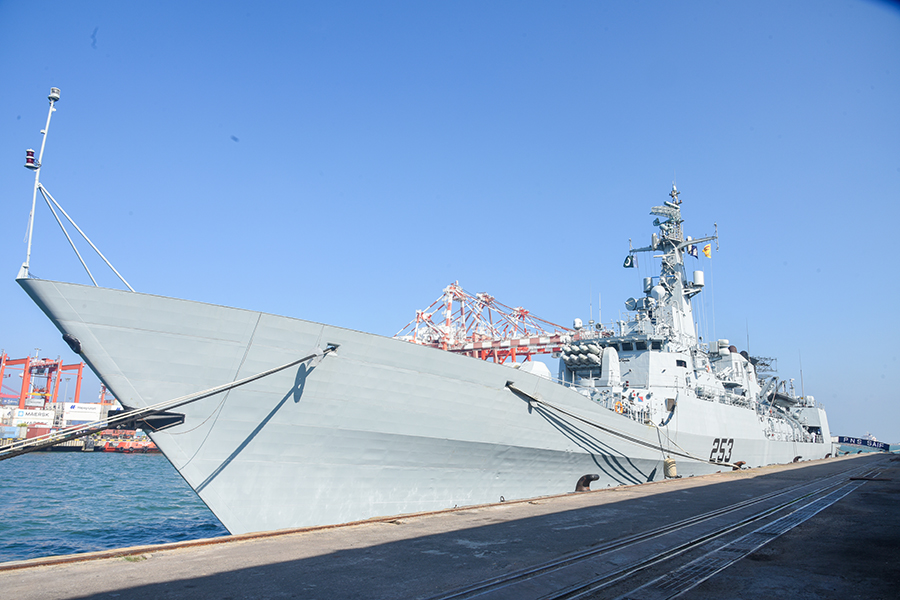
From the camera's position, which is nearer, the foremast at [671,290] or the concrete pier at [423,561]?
the concrete pier at [423,561]

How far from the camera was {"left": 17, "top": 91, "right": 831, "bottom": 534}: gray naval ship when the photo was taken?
7.86 metres


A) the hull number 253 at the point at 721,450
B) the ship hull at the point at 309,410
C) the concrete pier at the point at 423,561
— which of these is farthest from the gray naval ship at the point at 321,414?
the hull number 253 at the point at 721,450

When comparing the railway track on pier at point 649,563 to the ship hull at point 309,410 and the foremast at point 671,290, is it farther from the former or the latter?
the foremast at point 671,290

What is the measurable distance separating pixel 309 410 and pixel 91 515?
42.4ft

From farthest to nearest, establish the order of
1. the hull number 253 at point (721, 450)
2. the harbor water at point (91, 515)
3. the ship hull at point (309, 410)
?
the hull number 253 at point (721, 450) < the harbor water at point (91, 515) < the ship hull at point (309, 410)

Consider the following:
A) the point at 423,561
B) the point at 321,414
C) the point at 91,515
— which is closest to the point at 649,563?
the point at 423,561

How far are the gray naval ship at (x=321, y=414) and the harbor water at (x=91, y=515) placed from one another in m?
6.45

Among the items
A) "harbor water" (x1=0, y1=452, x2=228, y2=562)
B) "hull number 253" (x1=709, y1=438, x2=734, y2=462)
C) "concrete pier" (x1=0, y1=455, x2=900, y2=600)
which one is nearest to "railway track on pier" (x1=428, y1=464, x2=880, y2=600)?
"concrete pier" (x1=0, y1=455, x2=900, y2=600)

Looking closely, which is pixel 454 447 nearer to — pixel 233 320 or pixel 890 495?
pixel 233 320

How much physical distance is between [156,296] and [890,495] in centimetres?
1552

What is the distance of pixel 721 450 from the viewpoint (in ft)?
63.6

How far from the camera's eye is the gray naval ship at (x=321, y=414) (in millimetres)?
7863

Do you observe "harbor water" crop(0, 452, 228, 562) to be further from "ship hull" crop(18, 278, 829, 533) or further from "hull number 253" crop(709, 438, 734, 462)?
"hull number 253" crop(709, 438, 734, 462)

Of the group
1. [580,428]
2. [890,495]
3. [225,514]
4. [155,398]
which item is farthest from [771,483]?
[155,398]
